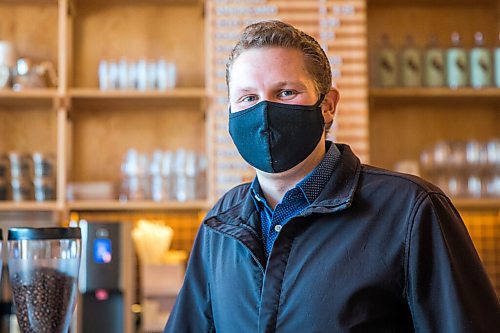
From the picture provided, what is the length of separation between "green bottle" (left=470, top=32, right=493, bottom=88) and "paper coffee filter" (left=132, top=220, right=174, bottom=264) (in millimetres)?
1664

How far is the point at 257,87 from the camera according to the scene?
1429 millimetres

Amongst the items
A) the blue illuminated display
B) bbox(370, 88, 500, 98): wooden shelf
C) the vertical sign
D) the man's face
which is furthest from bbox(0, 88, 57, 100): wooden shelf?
the man's face

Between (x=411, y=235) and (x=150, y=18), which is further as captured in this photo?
(x=150, y=18)

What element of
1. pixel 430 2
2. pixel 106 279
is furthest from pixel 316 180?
pixel 430 2

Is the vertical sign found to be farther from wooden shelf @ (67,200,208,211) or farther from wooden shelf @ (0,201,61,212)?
wooden shelf @ (0,201,61,212)

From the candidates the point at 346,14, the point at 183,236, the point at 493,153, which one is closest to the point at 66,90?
the point at 183,236

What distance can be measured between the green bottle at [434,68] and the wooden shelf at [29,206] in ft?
6.13

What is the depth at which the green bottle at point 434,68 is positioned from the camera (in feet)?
12.8

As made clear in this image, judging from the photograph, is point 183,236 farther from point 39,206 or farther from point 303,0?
point 303,0

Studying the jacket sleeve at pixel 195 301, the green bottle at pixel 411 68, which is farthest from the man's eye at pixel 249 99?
the green bottle at pixel 411 68

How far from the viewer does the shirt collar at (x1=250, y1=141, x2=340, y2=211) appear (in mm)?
1414

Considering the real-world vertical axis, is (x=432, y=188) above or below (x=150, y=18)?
below

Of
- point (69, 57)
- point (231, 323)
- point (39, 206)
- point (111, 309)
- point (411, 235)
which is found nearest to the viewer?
point (411, 235)

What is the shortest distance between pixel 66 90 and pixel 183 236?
0.94 meters
